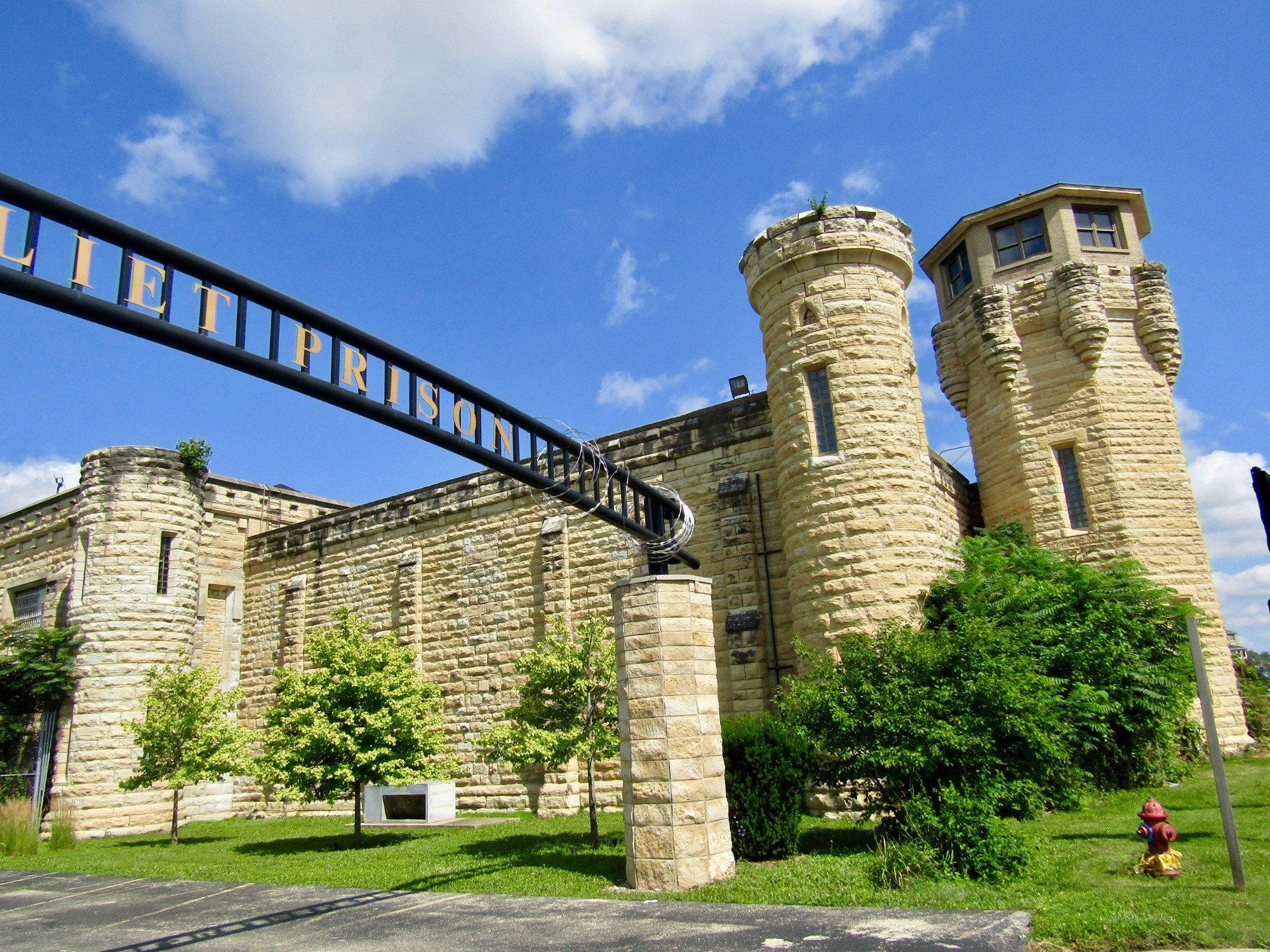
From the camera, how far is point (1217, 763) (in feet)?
23.5

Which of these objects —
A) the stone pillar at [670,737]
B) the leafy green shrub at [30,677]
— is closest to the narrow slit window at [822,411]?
the stone pillar at [670,737]

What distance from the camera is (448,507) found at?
66.0ft

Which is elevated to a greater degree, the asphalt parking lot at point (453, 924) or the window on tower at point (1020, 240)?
the window on tower at point (1020, 240)

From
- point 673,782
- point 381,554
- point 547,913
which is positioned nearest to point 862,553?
point 673,782

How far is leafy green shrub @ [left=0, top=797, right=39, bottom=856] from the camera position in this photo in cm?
1565

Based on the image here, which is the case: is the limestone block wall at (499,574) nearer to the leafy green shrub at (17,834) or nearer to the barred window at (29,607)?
the barred window at (29,607)

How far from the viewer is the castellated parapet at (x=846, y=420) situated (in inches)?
493

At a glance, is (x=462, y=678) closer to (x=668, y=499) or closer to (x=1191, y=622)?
(x=668, y=499)

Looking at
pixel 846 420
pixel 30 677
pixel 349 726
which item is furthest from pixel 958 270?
pixel 30 677

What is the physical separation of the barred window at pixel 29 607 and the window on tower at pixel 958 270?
80.6ft

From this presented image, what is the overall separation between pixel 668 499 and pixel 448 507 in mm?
10459

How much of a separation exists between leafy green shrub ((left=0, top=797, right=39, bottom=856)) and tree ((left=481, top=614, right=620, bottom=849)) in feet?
32.1

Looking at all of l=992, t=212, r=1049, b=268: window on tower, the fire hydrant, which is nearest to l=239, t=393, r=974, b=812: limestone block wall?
l=992, t=212, r=1049, b=268: window on tower

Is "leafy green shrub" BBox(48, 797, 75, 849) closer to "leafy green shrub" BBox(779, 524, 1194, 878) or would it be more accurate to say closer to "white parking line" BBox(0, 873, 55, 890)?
"white parking line" BBox(0, 873, 55, 890)
